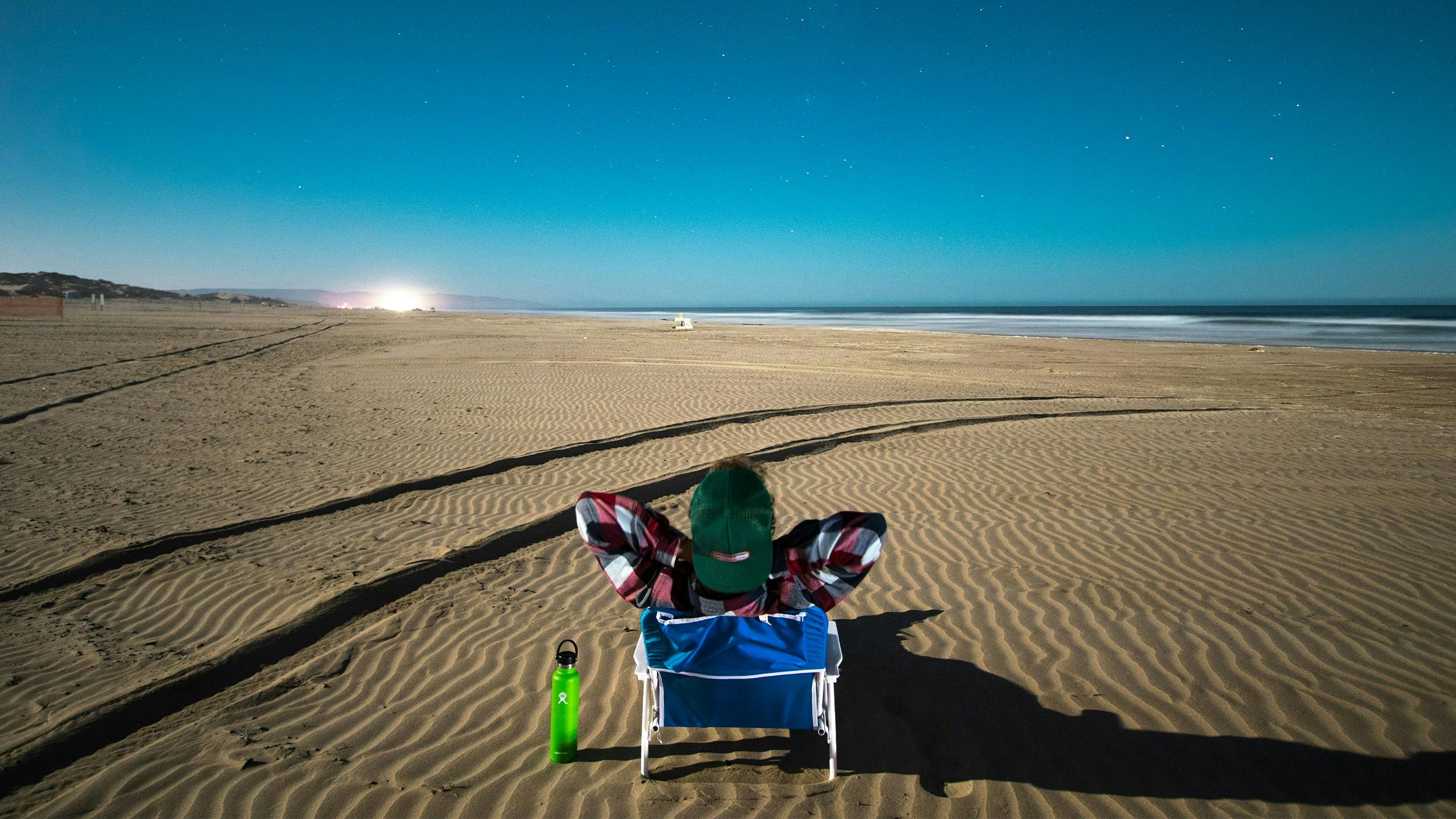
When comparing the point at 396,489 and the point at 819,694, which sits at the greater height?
the point at 819,694

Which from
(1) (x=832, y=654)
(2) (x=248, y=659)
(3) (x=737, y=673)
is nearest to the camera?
(3) (x=737, y=673)

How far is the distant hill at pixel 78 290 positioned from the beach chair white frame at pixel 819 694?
82.3 m

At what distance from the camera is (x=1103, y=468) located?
945 cm

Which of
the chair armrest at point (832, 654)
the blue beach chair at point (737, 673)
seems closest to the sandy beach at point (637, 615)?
the blue beach chair at point (737, 673)

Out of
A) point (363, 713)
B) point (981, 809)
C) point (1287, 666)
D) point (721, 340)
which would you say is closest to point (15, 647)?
point (363, 713)

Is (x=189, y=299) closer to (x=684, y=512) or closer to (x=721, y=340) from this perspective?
(x=721, y=340)

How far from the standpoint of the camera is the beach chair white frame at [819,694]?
311 centimetres

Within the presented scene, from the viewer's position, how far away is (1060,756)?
139 inches

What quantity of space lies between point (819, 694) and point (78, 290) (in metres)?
112

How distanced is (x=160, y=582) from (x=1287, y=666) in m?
8.18

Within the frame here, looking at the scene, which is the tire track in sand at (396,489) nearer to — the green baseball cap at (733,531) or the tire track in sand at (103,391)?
the green baseball cap at (733,531)

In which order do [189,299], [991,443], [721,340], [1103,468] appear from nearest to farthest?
[1103,468] → [991,443] → [721,340] → [189,299]

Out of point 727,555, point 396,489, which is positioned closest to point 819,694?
point 727,555

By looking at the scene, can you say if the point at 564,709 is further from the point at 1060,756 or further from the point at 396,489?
the point at 396,489
